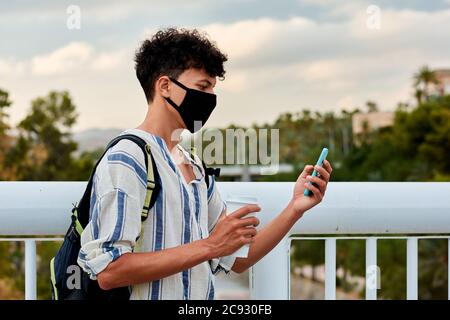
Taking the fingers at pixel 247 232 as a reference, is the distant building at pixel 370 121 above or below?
above

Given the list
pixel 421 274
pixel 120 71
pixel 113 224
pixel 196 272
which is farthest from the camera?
pixel 120 71

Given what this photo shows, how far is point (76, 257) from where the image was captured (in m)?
2.00

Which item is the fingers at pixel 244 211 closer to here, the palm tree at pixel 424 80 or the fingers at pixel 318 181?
the fingers at pixel 318 181

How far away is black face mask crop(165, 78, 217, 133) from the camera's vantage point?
2104mm

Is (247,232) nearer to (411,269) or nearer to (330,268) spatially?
(330,268)

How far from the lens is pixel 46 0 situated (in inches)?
1740

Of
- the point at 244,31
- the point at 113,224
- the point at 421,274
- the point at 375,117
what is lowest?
the point at 421,274

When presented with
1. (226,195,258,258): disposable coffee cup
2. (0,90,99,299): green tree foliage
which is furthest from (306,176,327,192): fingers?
(0,90,99,299): green tree foliage

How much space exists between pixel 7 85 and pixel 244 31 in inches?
614

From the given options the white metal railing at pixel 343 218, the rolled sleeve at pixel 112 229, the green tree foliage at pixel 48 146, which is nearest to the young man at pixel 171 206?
the rolled sleeve at pixel 112 229

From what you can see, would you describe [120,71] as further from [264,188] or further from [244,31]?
[264,188]

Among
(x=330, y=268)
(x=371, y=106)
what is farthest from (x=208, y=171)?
(x=371, y=106)

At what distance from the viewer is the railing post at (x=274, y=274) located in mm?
2543
